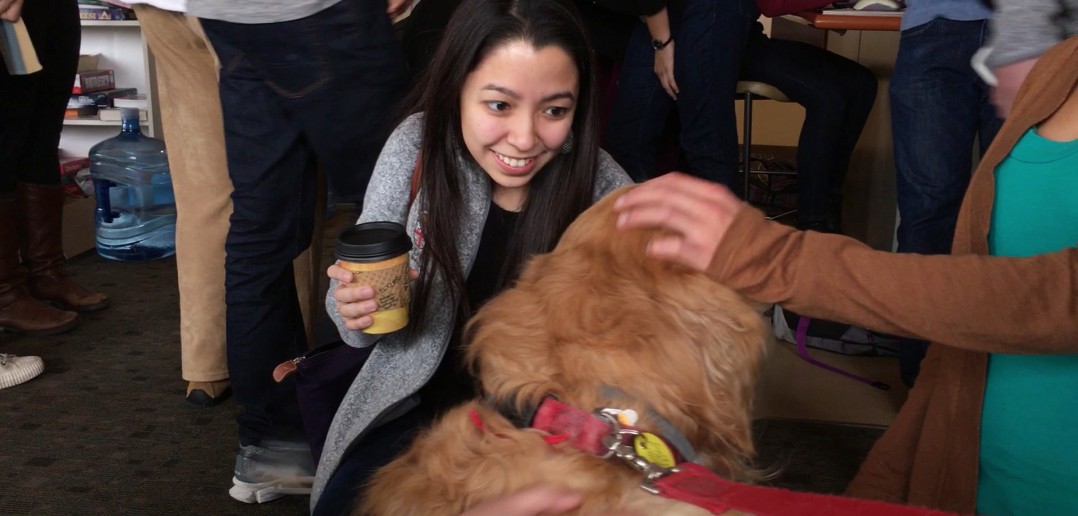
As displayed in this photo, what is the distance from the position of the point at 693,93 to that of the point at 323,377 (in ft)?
4.80

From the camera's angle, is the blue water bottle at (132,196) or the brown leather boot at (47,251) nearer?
the brown leather boot at (47,251)

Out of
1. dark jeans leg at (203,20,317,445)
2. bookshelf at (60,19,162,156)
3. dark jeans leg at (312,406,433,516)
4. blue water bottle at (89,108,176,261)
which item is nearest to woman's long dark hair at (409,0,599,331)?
dark jeans leg at (312,406,433,516)

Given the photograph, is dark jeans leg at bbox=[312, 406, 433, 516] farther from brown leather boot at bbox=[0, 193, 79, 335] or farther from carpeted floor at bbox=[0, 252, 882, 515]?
brown leather boot at bbox=[0, 193, 79, 335]

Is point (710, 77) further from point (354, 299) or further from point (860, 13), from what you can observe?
point (354, 299)

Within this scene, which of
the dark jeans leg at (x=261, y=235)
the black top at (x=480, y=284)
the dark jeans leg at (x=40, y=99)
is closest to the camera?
the black top at (x=480, y=284)

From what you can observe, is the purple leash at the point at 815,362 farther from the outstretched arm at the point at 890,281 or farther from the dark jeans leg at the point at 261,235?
the outstretched arm at the point at 890,281

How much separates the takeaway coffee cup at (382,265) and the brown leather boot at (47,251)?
91.3 inches

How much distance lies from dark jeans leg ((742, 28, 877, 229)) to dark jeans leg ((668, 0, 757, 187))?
604mm

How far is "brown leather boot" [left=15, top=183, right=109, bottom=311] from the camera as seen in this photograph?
3047 millimetres

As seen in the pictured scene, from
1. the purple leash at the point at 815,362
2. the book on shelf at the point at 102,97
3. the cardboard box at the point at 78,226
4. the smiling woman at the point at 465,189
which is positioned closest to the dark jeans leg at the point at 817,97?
the purple leash at the point at 815,362

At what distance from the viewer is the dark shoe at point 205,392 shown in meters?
2.45

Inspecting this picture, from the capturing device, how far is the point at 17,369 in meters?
2.58

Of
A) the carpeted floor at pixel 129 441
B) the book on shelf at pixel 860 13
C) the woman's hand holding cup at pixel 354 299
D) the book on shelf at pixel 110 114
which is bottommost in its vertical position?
the carpeted floor at pixel 129 441

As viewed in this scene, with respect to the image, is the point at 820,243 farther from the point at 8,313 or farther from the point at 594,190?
the point at 8,313
